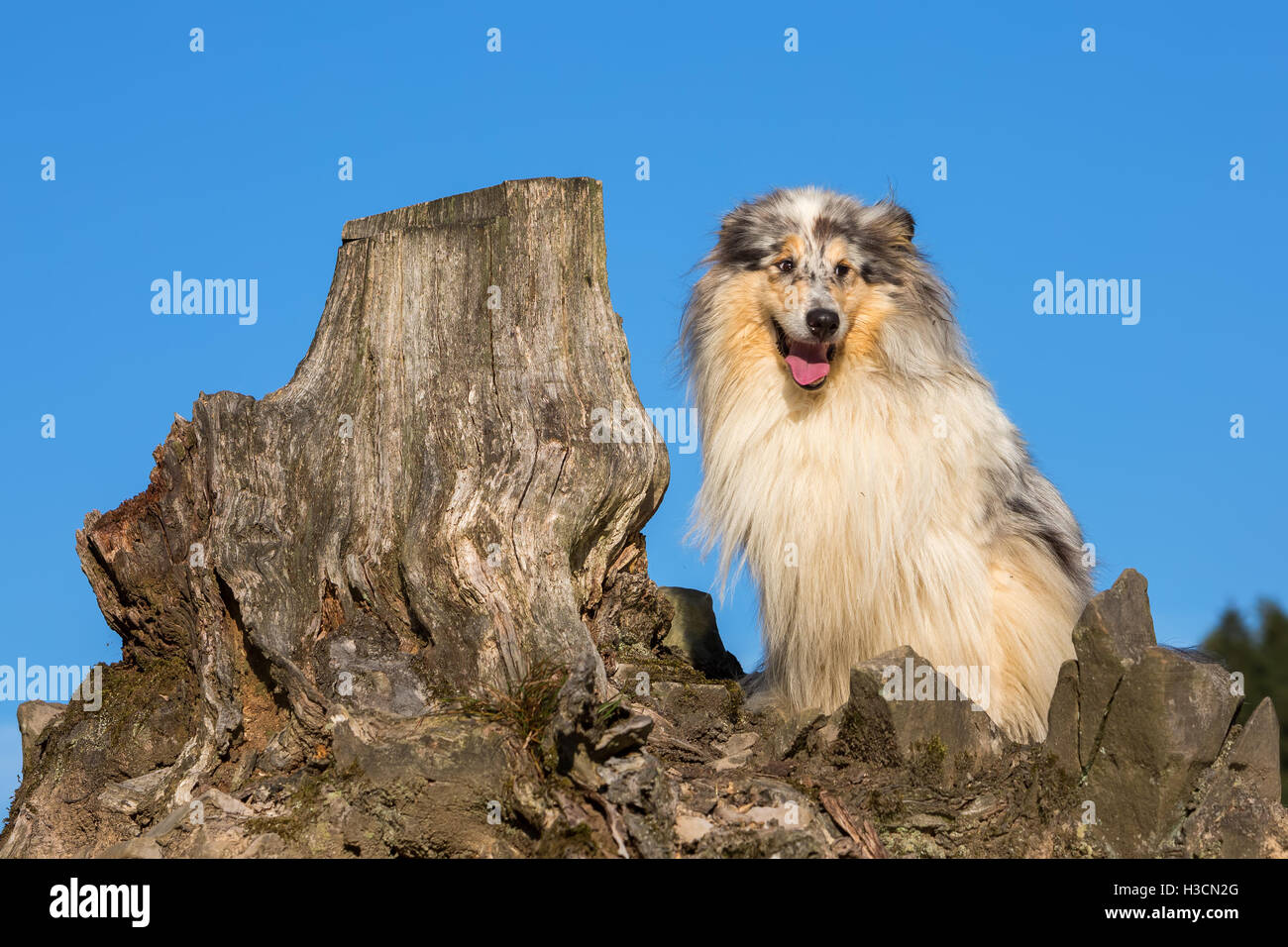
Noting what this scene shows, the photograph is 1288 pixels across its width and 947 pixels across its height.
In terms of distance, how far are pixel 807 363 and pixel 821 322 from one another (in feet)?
1.06

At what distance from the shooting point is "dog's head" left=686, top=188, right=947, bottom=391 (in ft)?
25.2

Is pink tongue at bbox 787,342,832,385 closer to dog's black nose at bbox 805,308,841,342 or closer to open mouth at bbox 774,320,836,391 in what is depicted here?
open mouth at bbox 774,320,836,391

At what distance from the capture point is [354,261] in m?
7.47

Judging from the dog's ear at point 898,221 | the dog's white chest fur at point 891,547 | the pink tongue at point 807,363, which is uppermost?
the dog's ear at point 898,221

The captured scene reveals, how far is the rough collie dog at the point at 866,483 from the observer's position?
24.8 ft

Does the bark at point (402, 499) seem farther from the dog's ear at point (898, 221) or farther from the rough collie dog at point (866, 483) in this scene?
the dog's ear at point (898, 221)

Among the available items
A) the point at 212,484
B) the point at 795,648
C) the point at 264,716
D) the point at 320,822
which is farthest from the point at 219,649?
the point at 795,648

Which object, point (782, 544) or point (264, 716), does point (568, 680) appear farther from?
point (782, 544)

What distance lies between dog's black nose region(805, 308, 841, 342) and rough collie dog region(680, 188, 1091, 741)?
0.01 meters

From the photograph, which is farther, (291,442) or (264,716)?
(291,442)

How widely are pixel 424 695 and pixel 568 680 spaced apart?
103cm

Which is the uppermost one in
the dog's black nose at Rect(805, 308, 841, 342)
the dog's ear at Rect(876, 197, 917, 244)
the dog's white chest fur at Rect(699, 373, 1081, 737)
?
the dog's ear at Rect(876, 197, 917, 244)

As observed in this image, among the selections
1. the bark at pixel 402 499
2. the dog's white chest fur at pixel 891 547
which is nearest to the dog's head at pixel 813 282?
the dog's white chest fur at pixel 891 547

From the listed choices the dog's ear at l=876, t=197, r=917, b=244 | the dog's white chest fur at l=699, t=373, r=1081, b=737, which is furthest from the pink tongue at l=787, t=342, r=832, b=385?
the dog's ear at l=876, t=197, r=917, b=244
